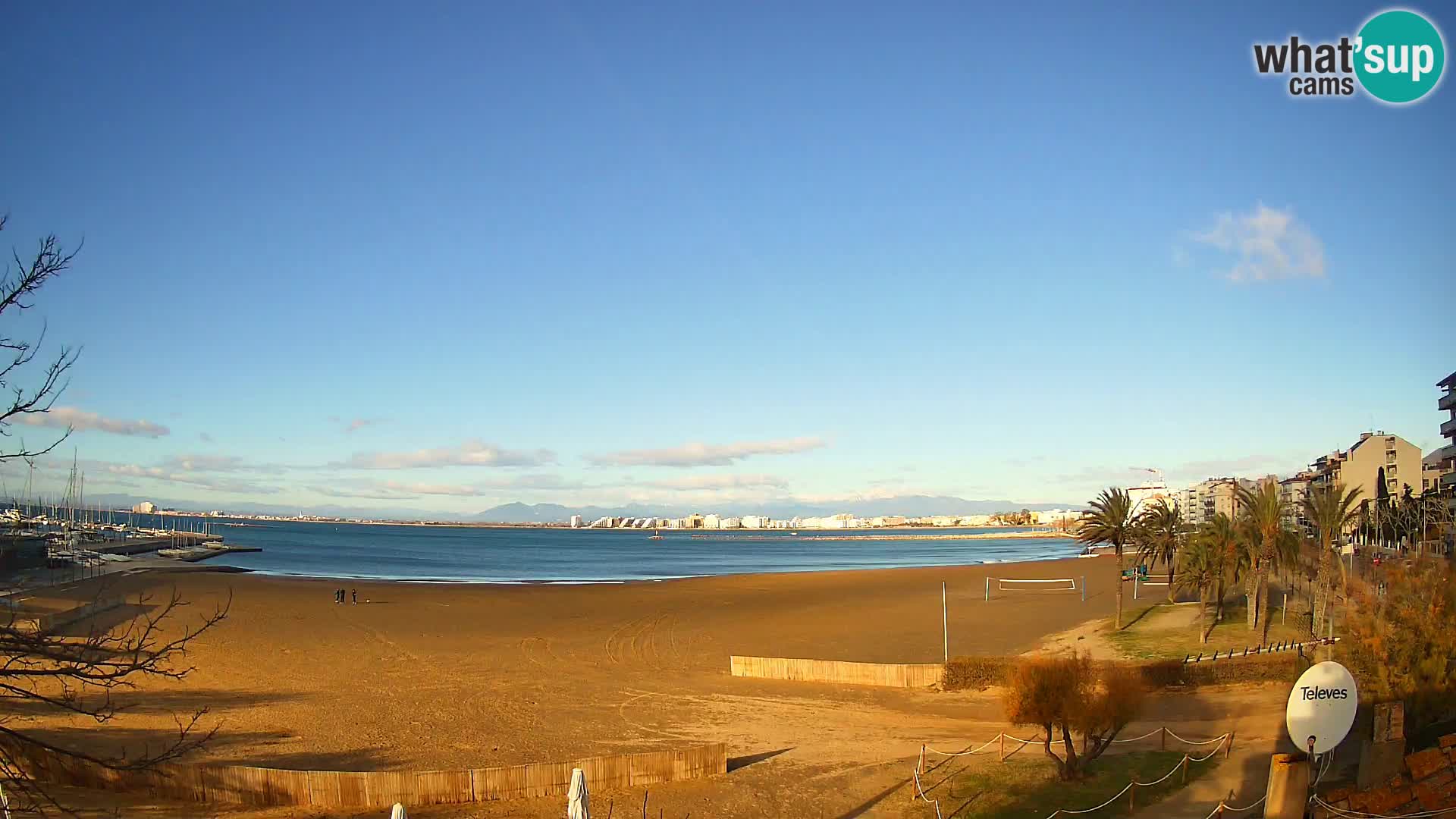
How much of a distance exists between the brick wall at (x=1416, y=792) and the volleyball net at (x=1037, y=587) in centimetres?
3522

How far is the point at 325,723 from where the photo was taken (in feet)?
72.0

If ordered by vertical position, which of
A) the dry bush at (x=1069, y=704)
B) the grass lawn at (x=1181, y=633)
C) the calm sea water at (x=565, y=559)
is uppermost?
the dry bush at (x=1069, y=704)

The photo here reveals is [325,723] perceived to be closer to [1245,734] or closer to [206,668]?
[206,668]

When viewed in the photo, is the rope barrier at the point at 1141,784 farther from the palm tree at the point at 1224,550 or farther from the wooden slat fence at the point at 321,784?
the palm tree at the point at 1224,550

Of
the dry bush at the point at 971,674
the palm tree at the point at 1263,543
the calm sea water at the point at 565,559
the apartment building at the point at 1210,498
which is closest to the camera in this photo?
the dry bush at the point at 971,674

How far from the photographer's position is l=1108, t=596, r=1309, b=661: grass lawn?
28781 millimetres

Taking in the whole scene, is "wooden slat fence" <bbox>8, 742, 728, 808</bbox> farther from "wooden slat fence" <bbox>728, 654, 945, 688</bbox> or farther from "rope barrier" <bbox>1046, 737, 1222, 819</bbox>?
"wooden slat fence" <bbox>728, 654, 945, 688</bbox>

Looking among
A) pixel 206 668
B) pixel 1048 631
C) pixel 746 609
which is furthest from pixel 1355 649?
pixel 746 609

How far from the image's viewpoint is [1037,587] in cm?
5947

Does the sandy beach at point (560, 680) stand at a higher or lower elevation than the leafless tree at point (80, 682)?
lower

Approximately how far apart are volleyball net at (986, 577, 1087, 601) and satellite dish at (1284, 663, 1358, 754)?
37.2 metres

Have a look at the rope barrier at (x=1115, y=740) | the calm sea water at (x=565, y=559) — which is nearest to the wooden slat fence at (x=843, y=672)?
the rope barrier at (x=1115, y=740)

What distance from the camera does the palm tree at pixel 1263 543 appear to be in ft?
101

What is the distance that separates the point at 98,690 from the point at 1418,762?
1122 inches
